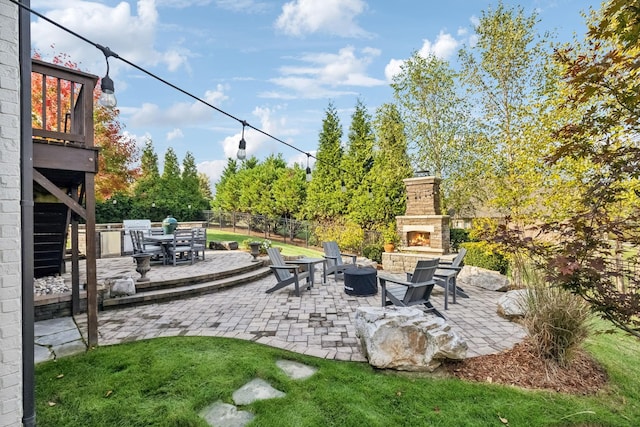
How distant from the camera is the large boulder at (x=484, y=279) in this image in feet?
22.4

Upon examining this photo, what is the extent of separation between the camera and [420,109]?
39.1 feet

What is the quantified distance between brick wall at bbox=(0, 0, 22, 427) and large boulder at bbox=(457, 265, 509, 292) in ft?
24.6

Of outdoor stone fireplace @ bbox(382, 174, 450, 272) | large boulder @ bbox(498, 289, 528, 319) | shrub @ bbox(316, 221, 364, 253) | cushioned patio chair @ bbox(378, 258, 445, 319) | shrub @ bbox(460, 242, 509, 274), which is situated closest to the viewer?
cushioned patio chair @ bbox(378, 258, 445, 319)

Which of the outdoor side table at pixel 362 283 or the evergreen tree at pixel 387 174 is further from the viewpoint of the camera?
the evergreen tree at pixel 387 174

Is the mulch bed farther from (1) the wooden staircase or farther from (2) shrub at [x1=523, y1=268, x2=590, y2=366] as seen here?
(1) the wooden staircase

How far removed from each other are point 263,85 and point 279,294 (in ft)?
17.9

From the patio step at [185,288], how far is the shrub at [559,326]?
5692mm

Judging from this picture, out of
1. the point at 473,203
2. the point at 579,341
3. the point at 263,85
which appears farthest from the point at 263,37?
the point at 473,203

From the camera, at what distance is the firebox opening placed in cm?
980

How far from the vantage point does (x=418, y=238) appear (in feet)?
32.8

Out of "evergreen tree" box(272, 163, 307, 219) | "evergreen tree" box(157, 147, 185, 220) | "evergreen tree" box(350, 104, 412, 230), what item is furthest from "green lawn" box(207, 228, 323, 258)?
"evergreen tree" box(157, 147, 185, 220)

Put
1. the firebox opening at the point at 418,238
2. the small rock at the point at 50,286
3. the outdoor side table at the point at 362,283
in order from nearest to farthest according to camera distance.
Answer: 1. the small rock at the point at 50,286
2. the outdoor side table at the point at 362,283
3. the firebox opening at the point at 418,238

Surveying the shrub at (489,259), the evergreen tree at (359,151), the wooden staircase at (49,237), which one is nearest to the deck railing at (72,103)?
the wooden staircase at (49,237)

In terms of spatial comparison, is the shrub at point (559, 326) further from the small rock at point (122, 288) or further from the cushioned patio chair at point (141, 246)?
the cushioned patio chair at point (141, 246)
